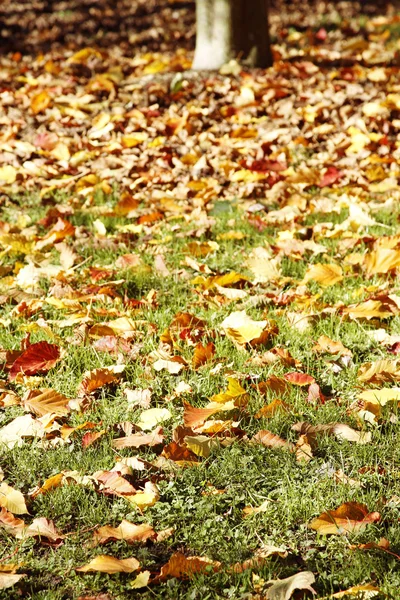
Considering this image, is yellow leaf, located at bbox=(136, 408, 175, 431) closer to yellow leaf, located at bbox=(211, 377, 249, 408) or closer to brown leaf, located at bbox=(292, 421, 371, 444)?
yellow leaf, located at bbox=(211, 377, 249, 408)

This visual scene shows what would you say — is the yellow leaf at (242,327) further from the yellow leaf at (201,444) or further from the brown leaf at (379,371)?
the yellow leaf at (201,444)

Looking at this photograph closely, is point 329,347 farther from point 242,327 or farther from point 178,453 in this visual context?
point 178,453

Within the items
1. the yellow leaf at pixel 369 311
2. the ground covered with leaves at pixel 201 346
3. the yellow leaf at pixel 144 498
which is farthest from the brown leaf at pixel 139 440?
the yellow leaf at pixel 369 311

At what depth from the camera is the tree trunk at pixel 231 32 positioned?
7387mm

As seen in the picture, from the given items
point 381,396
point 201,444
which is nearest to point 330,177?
point 381,396

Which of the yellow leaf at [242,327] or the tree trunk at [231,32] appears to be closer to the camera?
the yellow leaf at [242,327]

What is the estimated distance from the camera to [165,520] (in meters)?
2.35

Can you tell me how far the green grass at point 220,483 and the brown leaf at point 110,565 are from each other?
3 centimetres

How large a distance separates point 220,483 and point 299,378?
1.99 feet

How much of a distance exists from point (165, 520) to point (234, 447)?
1.26 feet

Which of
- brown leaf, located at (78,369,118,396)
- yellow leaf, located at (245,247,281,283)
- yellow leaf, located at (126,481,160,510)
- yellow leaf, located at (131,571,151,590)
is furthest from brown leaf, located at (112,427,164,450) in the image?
yellow leaf, located at (245,247,281,283)

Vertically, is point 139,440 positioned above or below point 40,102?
below

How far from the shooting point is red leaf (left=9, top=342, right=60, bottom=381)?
3090mm

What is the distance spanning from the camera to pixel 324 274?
376 cm
